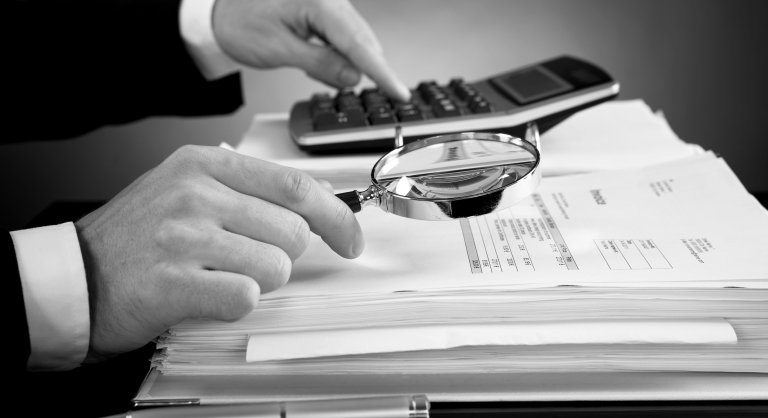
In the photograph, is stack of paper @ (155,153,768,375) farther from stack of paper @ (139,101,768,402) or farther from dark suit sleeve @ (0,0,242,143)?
dark suit sleeve @ (0,0,242,143)

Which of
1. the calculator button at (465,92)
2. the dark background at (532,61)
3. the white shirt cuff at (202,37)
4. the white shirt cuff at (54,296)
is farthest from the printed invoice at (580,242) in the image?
the dark background at (532,61)

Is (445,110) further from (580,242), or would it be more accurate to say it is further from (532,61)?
(532,61)

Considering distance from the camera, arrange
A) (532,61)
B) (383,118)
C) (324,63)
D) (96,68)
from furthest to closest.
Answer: (532,61), (96,68), (324,63), (383,118)

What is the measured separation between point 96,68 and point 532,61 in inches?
35.8

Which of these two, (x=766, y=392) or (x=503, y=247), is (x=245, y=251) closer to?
(x=503, y=247)

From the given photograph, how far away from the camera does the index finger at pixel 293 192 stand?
46 cm

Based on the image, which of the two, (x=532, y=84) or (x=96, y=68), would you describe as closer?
(x=532, y=84)

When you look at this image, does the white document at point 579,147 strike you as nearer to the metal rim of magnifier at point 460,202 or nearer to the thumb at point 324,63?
the thumb at point 324,63

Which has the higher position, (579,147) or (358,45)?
(358,45)

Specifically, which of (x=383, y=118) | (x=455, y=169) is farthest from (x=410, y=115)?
(x=455, y=169)

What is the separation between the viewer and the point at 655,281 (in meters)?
0.42

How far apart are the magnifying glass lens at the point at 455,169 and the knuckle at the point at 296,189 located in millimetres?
59

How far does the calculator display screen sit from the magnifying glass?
0.27m

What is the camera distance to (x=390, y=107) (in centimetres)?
81
